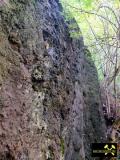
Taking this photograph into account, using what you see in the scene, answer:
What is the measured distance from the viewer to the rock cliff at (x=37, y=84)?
7.43ft

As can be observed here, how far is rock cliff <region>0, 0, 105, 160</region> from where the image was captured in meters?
2.26

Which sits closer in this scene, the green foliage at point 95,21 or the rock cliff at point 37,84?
the rock cliff at point 37,84

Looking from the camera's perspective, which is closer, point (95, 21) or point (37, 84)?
point (37, 84)

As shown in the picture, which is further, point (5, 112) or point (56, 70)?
point (56, 70)

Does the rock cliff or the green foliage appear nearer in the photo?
the rock cliff

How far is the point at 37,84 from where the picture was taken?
9.19 ft

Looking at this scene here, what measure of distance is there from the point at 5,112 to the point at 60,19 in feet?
7.29

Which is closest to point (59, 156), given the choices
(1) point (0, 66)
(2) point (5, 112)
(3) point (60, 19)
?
(2) point (5, 112)

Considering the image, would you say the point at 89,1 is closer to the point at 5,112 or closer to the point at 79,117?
the point at 79,117

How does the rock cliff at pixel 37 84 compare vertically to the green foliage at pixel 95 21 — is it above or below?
below

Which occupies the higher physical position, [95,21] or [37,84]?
[95,21]

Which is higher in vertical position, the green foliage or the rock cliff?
the green foliage

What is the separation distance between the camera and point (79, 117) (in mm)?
4480

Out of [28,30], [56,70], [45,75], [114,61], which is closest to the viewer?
[28,30]
